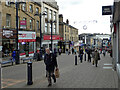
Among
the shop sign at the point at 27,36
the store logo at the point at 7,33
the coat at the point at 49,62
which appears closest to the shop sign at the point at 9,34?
the store logo at the point at 7,33

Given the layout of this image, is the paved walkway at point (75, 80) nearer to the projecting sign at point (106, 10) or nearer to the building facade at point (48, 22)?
the projecting sign at point (106, 10)

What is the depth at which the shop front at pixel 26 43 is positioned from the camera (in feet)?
81.6

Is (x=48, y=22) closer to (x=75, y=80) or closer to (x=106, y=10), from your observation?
(x=106, y=10)

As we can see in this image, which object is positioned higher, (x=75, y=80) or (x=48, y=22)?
(x=48, y=22)

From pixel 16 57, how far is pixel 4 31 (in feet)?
19.6

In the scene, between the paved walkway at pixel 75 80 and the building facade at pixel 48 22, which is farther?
the building facade at pixel 48 22

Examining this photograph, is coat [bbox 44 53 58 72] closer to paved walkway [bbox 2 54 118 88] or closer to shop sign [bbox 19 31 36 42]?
paved walkway [bbox 2 54 118 88]

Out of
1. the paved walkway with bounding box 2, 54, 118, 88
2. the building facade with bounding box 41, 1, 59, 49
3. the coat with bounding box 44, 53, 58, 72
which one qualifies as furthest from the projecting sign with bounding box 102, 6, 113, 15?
the building facade with bounding box 41, 1, 59, 49

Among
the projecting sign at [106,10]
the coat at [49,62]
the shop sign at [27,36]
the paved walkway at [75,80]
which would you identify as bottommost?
the paved walkway at [75,80]

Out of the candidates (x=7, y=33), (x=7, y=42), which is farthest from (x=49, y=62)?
(x=7, y=42)

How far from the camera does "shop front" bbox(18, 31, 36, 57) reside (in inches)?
979

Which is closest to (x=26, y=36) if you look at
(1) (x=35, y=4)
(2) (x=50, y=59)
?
(1) (x=35, y=4)

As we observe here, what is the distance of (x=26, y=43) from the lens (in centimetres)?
2680

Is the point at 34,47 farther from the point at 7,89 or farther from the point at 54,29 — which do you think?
the point at 7,89
